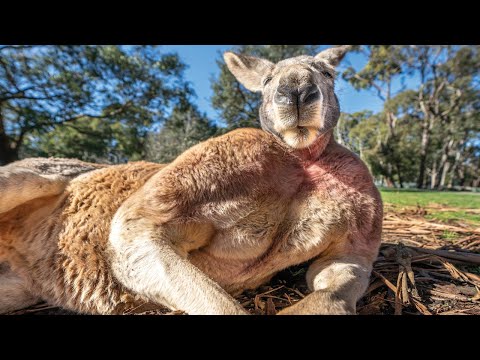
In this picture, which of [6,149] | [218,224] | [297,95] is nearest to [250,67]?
[297,95]

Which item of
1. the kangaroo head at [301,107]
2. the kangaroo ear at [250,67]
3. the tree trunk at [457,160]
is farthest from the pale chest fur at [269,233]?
the tree trunk at [457,160]

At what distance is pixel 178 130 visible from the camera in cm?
911

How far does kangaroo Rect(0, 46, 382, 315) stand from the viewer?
4.01 feet

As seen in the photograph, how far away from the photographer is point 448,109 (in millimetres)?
14828

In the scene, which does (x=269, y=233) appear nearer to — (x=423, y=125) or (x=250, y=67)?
(x=250, y=67)

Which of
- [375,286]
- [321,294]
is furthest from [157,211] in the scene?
[375,286]

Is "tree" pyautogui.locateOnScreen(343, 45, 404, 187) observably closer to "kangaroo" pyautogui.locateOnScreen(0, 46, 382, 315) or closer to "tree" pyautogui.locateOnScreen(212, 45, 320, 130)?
"tree" pyautogui.locateOnScreen(212, 45, 320, 130)

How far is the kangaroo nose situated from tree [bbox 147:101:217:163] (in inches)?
291

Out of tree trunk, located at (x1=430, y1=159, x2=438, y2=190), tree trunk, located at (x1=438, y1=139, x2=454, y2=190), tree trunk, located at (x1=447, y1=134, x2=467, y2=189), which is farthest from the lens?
tree trunk, located at (x1=430, y1=159, x2=438, y2=190)

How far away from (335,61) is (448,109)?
55.1ft

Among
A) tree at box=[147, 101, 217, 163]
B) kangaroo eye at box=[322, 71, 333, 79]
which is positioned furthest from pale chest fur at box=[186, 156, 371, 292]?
tree at box=[147, 101, 217, 163]

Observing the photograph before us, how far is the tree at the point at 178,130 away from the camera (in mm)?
8742
